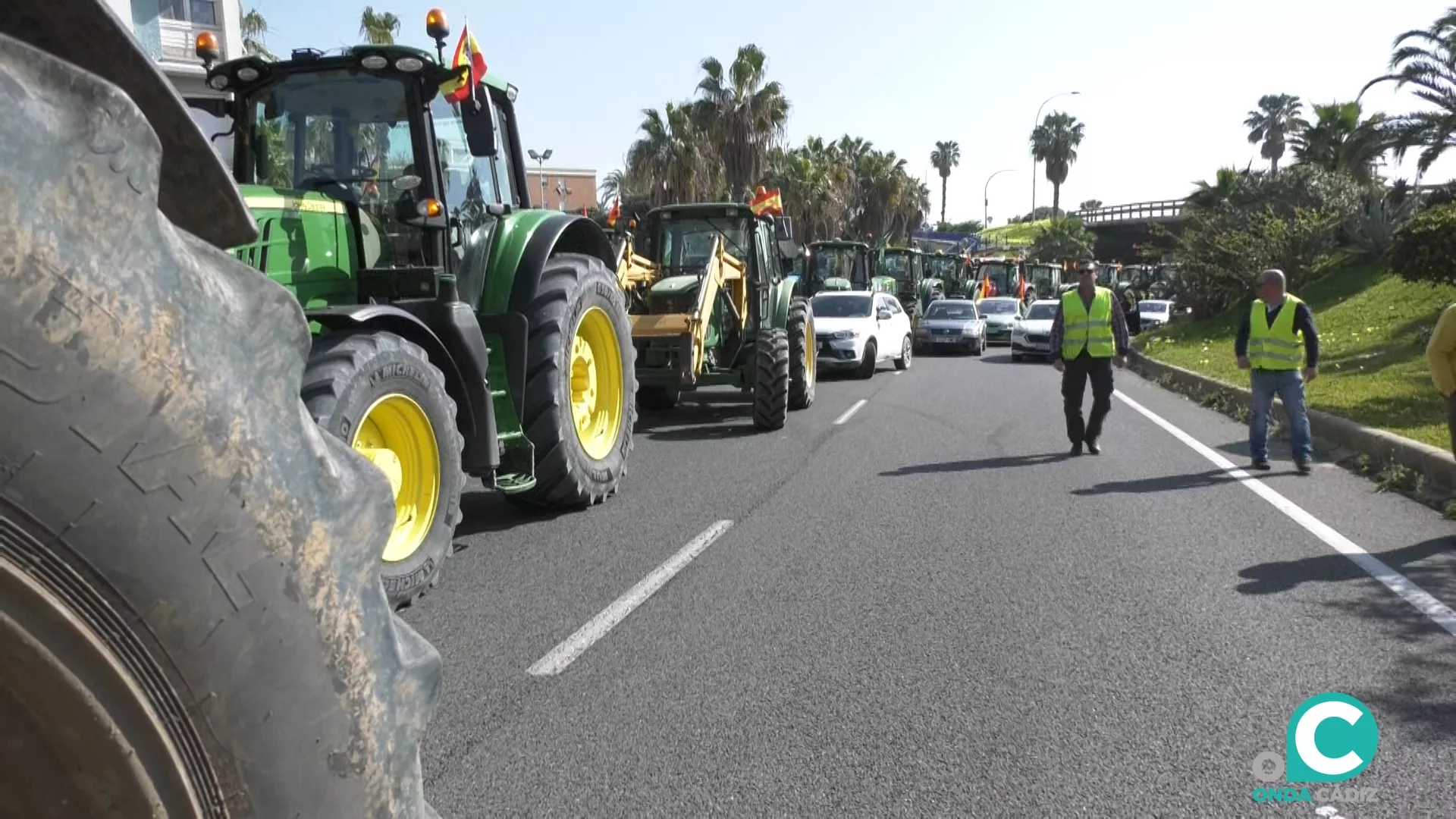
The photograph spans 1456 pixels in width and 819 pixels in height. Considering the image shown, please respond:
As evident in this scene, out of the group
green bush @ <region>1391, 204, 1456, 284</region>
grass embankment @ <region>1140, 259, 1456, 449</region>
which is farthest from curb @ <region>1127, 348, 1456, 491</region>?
green bush @ <region>1391, 204, 1456, 284</region>

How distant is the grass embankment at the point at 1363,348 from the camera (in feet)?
40.6

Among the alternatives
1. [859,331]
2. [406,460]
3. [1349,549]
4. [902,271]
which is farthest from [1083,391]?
[902,271]

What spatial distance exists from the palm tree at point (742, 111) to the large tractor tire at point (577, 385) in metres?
33.1

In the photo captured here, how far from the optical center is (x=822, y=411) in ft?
49.6

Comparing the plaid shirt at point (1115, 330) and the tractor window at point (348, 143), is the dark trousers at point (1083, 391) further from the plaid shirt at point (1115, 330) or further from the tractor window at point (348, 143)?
the tractor window at point (348, 143)

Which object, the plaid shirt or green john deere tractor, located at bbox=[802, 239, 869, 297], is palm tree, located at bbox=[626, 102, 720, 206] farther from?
the plaid shirt

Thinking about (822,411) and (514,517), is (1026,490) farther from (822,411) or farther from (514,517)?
(822,411)

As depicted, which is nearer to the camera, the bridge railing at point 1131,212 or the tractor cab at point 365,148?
the tractor cab at point 365,148

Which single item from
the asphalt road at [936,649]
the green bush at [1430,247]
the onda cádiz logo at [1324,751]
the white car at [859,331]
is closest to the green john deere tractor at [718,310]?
the asphalt road at [936,649]

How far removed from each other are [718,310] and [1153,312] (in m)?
30.4

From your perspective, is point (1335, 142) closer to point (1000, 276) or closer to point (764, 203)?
point (1000, 276)

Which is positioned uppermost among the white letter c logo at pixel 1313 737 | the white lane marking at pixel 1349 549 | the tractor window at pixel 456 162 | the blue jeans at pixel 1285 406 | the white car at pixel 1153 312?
the tractor window at pixel 456 162

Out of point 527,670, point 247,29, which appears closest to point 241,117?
point 527,670

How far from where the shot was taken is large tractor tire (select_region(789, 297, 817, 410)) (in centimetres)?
1458
